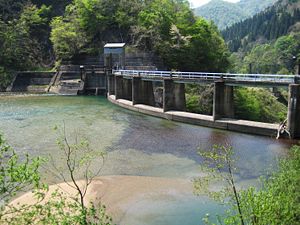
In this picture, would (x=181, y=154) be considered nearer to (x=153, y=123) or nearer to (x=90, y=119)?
(x=153, y=123)

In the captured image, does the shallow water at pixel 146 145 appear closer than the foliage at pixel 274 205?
No

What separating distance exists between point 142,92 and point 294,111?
66.6ft

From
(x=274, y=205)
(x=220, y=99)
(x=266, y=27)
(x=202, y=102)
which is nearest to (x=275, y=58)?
(x=266, y=27)

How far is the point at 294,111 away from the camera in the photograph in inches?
868

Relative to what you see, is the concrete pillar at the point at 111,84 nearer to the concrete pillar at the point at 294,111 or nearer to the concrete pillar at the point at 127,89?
the concrete pillar at the point at 127,89

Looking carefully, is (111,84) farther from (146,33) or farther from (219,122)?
(219,122)

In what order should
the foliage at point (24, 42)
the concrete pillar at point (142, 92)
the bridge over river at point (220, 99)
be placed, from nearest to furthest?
1. the bridge over river at point (220, 99)
2. the concrete pillar at point (142, 92)
3. the foliage at point (24, 42)

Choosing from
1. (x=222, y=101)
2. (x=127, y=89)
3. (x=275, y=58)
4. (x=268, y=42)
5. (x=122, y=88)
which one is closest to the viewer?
(x=222, y=101)

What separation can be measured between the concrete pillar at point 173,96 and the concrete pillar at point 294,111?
42.5 feet

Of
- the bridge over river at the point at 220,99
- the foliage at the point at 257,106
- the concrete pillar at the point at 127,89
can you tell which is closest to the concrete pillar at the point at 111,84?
the concrete pillar at the point at 127,89

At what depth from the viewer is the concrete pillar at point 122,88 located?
44.1 m

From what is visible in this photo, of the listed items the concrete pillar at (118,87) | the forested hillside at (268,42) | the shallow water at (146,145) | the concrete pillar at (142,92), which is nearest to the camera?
the shallow water at (146,145)

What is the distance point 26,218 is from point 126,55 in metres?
50.2

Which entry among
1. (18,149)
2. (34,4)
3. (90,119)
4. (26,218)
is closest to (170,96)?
(90,119)
